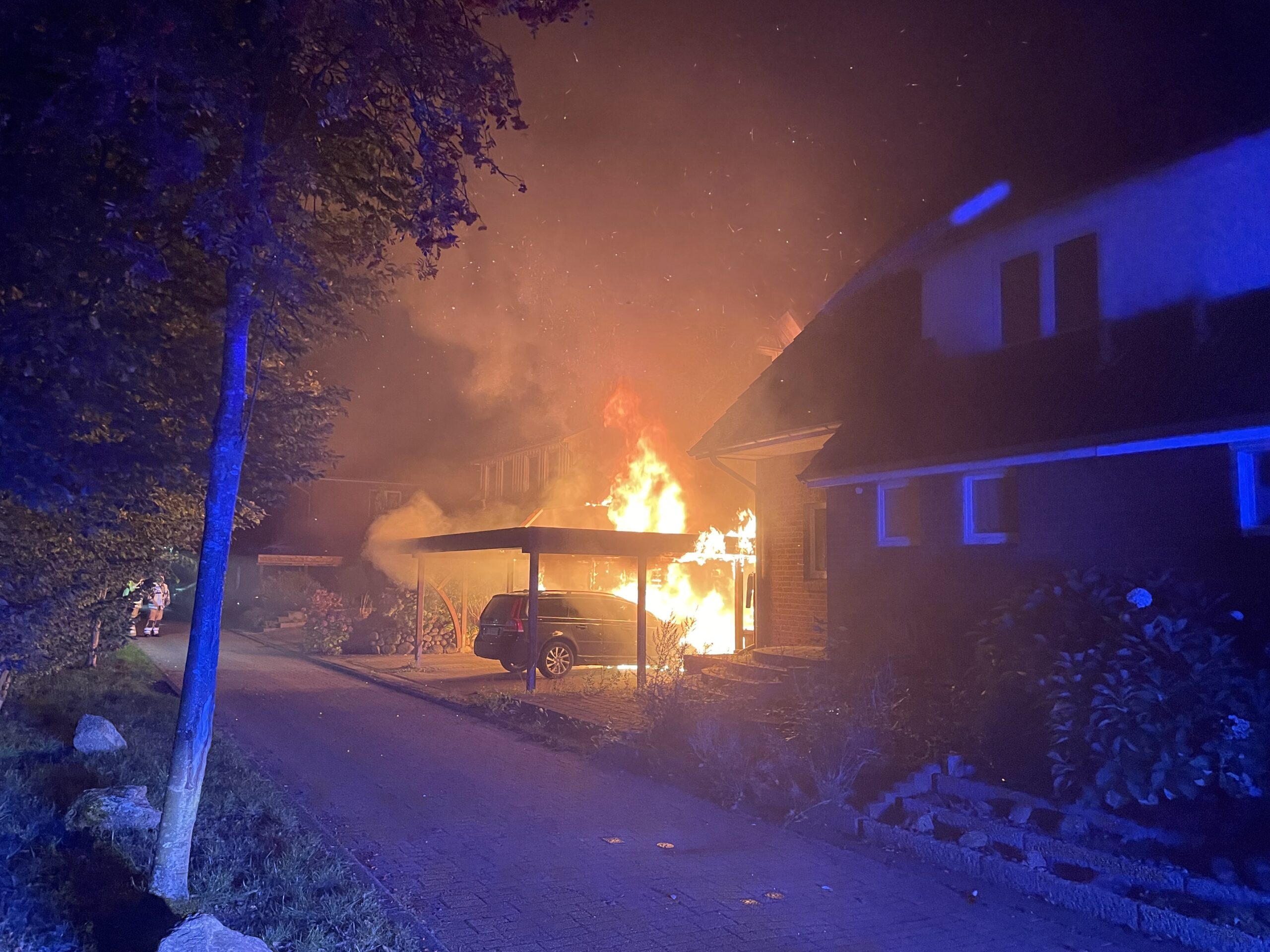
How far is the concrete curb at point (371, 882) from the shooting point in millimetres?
4887

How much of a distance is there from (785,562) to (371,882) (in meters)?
9.91

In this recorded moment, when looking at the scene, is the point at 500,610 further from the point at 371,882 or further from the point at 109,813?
the point at 371,882

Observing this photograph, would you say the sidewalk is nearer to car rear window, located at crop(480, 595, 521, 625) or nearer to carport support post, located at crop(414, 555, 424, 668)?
carport support post, located at crop(414, 555, 424, 668)

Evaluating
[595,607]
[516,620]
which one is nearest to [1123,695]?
[516,620]

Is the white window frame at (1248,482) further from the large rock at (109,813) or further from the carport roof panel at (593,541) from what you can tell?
the carport roof panel at (593,541)

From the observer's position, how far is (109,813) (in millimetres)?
6133

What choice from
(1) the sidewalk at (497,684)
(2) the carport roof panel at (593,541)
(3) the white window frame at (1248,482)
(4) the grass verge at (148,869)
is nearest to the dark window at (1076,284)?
(3) the white window frame at (1248,482)

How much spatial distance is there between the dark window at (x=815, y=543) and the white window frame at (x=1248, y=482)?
6854mm

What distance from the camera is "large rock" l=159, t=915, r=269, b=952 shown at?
3.95 meters

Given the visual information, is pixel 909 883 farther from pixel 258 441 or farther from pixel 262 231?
Result: pixel 258 441

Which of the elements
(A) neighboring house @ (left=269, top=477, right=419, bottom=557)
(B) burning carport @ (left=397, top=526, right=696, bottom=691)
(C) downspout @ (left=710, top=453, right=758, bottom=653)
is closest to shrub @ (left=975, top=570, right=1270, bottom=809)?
(C) downspout @ (left=710, top=453, right=758, bottom=653)

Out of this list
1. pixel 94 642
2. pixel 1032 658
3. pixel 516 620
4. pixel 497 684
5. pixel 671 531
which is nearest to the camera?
pixel 1032 658

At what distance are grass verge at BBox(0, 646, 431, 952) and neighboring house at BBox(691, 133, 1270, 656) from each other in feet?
22.3

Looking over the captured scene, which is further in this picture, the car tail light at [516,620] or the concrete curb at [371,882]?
the car tail light at [516,620]
